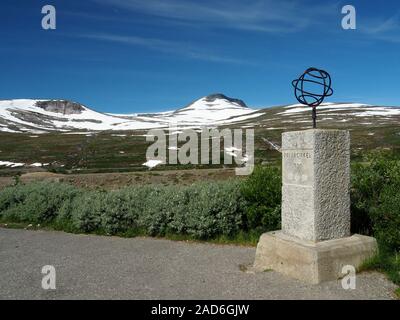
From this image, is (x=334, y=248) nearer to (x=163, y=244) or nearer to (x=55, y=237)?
(x=163, y=244)

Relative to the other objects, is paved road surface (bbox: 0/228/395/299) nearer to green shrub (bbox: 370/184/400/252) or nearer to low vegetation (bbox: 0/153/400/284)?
low vegetation (bbox: 0/153/400/284)

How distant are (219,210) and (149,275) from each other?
391 centimetres

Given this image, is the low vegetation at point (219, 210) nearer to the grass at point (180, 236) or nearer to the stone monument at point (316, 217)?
the grass at point (180, 236)

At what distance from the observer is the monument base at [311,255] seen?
8320 millimetres

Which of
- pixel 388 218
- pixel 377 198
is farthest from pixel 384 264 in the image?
pixel 377 198

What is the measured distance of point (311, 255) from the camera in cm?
831

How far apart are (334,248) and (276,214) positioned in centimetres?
339

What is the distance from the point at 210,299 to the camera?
7.60 m

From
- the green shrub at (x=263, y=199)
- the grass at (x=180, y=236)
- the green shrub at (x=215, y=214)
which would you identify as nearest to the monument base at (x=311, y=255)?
the grass at (x=180, y=236)

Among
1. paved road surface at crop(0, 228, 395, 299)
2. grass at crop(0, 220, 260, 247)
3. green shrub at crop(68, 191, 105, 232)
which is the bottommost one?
paved road surface at crop(0, 228, 395, 299)

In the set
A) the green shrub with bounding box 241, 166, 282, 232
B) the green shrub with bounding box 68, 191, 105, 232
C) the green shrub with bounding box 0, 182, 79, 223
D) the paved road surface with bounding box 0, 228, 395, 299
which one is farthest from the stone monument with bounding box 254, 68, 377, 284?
the green shrub with bounding box 0, 182, 79, 223

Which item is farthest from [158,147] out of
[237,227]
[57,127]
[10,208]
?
[57,127]

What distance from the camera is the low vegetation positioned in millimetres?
10289

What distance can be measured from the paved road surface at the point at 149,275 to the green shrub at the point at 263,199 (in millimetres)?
1214
